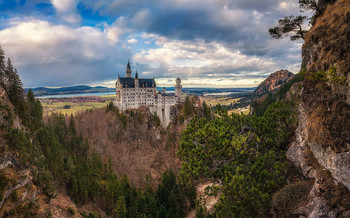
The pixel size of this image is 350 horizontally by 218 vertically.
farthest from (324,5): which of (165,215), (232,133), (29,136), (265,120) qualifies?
(29,136)

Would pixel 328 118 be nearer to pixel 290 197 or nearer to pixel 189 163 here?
pixel 290 197

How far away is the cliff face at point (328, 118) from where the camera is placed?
12.9 meters

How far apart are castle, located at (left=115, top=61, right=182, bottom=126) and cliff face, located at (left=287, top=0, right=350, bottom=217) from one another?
8523 cm

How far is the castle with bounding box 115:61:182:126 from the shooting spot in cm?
9588

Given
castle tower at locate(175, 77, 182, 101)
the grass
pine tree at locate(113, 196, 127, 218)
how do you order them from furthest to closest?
the grass
castle tower at locate(175, 77, 182, 101)
pine tree at locate(113, 196, 127, 218)

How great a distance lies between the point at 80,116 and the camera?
10419cm

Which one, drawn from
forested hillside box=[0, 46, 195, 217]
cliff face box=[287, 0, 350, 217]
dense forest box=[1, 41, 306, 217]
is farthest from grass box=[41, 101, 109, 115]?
cliff face box=[287, 0, 350, 217]

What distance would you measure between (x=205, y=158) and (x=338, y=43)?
13.3m

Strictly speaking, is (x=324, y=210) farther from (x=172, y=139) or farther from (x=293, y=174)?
(x=172, y=139)

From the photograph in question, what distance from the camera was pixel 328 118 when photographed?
1398cm

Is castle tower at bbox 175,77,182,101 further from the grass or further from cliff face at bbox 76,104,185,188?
the grass

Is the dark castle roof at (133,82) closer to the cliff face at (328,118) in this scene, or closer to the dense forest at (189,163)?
the dense forest at (189,163)

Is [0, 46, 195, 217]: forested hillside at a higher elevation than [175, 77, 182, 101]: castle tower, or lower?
lower

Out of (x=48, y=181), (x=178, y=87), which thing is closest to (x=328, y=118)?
(x=48, y=181)
